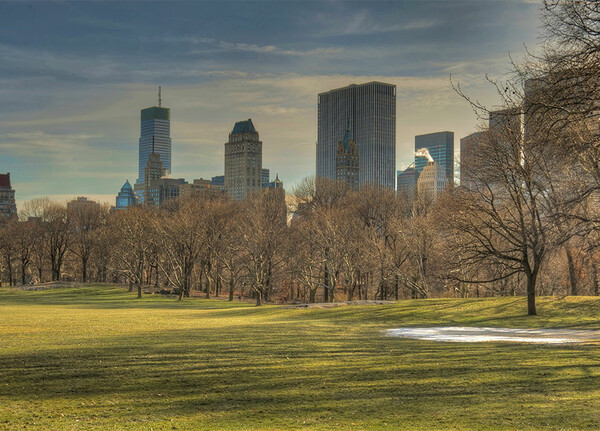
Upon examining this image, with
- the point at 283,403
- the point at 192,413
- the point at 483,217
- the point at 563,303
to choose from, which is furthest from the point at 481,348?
the point at 483,217

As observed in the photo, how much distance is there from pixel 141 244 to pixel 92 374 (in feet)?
188

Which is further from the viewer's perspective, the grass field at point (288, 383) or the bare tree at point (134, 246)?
the bare tree at point (134, 246)

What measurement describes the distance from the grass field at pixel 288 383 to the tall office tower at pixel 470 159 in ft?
51.5

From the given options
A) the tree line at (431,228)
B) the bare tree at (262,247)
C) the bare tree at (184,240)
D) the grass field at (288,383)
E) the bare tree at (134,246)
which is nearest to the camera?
the grass field at (288,383)

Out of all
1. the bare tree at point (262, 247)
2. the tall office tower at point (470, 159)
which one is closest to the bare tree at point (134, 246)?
the bare tree at point (262, 247)

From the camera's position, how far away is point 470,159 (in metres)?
34.5

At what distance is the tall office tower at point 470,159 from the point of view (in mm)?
34125

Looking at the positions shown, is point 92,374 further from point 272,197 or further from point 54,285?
point 54,285

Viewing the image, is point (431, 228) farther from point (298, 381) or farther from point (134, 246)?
point (298, 381)

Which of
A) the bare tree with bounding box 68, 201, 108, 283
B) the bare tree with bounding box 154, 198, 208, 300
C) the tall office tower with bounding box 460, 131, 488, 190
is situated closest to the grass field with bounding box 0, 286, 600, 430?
the tall office tower with bounding box 460, 131, 488, 190

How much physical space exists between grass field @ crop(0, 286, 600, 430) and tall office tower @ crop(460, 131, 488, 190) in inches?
617

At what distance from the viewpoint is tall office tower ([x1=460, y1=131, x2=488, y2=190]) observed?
3412 centimetres

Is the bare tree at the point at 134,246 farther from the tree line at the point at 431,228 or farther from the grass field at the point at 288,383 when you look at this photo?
the grass field at the point at 288,383

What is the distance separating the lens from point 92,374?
1427cm
